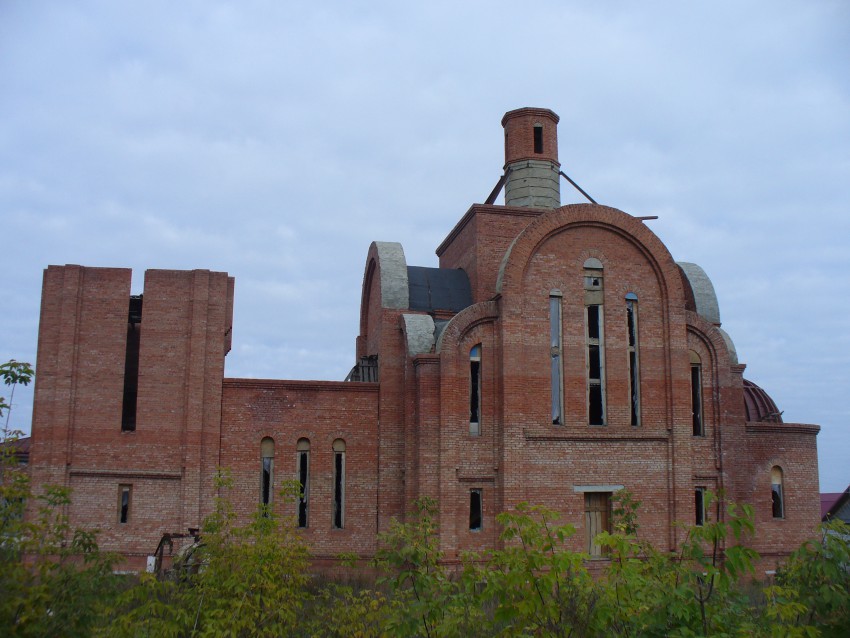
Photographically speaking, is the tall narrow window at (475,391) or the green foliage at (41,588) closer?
the green foliage at (41,588)

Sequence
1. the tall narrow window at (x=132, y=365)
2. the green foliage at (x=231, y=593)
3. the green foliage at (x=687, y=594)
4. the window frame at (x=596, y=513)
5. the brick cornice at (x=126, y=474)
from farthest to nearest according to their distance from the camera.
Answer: the tall narrow window at (x=132, y=365) → the window frame at (x=596, y=513) → the brick cornice at (x=126, y=474) → the green foliage at (x=231, y=593) → the green foliage at (x=687, y=594)

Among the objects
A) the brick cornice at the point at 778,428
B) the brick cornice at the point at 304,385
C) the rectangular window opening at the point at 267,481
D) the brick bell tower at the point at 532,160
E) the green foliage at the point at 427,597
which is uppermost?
the brick bell tower at the point at 532,160

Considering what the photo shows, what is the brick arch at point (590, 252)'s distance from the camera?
2047 cm

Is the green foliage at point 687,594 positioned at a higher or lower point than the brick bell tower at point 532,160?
lower

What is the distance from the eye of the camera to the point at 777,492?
22.4 m

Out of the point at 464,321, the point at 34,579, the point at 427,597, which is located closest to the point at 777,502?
the point at 464,321

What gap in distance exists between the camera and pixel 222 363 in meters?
20.5

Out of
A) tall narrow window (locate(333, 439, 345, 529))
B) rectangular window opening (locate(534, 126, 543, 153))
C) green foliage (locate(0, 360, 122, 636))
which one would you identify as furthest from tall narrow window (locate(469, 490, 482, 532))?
green foliage (locate(0, 360, 122, 636))

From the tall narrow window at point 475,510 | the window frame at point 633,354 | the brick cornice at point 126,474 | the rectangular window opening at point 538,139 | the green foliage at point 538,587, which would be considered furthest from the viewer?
the rectangular window opening at point 538,139

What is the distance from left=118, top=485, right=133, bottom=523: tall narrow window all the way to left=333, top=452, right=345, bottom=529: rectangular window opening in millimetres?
4697

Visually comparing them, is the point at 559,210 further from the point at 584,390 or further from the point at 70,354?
the point at 70,354

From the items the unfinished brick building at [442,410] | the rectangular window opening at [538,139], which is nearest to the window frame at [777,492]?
the unfinished brick building at [442,410]

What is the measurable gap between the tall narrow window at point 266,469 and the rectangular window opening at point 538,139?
11296mm

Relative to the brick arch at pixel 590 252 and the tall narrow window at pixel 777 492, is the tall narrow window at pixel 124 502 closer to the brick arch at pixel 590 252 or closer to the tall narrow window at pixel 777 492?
the brick arch at pixel 590 252
